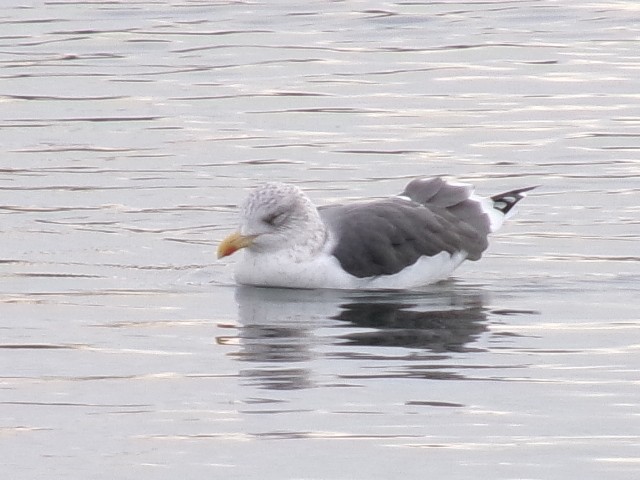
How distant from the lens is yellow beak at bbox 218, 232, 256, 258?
13.0m

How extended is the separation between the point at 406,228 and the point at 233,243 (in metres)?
1.21

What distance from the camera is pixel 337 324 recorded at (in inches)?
474

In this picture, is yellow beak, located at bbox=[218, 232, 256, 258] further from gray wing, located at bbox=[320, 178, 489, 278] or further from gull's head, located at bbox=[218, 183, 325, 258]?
gray wing, located at bbox=[320, 178, 489, 278]

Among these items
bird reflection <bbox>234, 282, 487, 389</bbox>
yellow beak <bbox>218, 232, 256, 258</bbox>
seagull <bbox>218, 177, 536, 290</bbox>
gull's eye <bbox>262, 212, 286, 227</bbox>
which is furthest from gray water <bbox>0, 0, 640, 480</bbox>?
gull's eye <bbox>262, 212, 286, 227</bbox>

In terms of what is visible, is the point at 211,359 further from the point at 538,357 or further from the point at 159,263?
the point at 159,263

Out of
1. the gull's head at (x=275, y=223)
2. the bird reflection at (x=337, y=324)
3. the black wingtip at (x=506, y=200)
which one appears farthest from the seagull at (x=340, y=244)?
the black wingtip at (x=506, y=200)

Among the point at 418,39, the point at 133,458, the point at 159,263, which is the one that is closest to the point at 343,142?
the point at 159,263

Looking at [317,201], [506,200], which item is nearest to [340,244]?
[506,200]

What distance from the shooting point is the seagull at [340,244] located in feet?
43.4

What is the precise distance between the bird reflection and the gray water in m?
0.03

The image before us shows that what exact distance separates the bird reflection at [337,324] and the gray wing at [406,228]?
240mm

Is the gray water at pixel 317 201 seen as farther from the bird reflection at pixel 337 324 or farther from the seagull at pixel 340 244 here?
the seagull at pixel 340 244

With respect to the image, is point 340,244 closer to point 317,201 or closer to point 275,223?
point 275,223

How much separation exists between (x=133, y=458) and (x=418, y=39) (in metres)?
15.5
